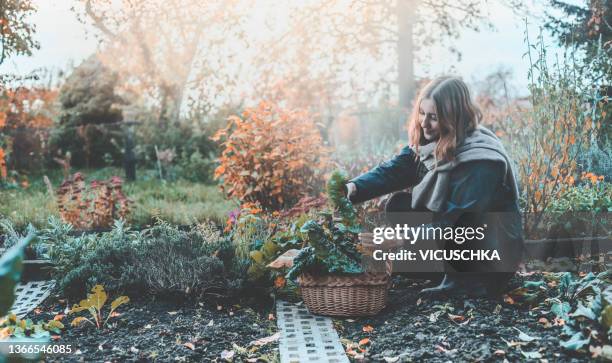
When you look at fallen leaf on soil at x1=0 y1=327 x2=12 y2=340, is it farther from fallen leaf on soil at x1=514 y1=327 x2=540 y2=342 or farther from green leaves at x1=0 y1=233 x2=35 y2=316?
fallen leaf on soil at x1=514 y1=327 x2=540 y2=342

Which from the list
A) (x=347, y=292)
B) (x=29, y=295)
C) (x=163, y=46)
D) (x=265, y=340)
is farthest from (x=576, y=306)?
(x=163, y=46)

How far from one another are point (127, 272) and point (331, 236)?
134cm

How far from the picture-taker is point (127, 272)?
387cm

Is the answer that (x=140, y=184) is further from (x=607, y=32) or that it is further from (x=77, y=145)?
(x=607, y=32)

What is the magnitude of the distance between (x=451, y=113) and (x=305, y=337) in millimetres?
1491

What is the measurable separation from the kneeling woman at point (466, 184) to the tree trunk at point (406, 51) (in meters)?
7.27

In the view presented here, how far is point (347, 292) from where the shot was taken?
11.4 ft

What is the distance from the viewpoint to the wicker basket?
3436 millimetres

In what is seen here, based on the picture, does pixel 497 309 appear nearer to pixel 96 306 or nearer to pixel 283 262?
pixel 283 262

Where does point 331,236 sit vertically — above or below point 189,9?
below

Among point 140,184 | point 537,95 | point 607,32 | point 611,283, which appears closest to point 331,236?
point 611,283

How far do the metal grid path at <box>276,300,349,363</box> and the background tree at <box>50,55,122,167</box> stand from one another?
7680mm

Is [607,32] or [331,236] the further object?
[607,32]

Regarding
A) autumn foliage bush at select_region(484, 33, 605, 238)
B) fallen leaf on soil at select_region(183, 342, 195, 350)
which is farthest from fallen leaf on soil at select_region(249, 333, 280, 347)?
autumn foliage bush at select_region(484, 33, 605, 238)
